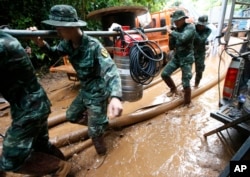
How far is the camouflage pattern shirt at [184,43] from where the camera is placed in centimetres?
380

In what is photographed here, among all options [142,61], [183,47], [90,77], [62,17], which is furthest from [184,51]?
[62,17]

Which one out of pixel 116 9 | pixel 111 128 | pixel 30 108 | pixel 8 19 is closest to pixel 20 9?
pixel 8 19

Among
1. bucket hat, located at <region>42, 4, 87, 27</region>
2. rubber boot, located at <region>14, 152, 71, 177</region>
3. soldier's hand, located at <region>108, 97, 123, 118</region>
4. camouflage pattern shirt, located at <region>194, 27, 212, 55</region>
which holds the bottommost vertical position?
rubber boot, located at <region>14, 152, 71, 177</region>

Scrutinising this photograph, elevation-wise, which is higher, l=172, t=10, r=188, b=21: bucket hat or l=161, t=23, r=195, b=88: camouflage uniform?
l=172, t=10, r=188, b=21: bucket hat

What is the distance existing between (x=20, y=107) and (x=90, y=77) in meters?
0.86

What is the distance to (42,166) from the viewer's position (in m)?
2.13

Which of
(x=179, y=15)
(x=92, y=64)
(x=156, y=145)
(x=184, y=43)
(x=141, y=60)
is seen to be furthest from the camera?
(x=184, y=43)

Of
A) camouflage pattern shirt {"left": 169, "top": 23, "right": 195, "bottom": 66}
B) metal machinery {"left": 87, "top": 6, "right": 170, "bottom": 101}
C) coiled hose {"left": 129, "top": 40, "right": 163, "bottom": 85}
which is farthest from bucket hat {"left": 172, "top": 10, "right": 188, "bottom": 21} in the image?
coiled hose {"left": 129, "top": 40, "right": 163, "bottom": 85}

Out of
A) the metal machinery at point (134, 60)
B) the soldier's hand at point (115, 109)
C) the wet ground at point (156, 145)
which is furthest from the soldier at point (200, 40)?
the soldier's hand at point (115, 109)

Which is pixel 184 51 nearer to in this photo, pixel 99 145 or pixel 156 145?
pixel 156 145

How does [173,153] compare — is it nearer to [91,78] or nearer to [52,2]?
[91,78]

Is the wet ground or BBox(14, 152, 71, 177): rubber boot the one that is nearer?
BBox(14, 152, 71, 177): rubber boot

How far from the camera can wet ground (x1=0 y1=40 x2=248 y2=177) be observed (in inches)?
100.0

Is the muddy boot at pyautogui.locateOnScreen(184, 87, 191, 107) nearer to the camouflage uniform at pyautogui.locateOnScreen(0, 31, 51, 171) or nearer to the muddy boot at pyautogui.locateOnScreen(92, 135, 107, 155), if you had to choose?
the muddy boot at pyautogui.locateOnScreen(92, 135, 107, 155)
